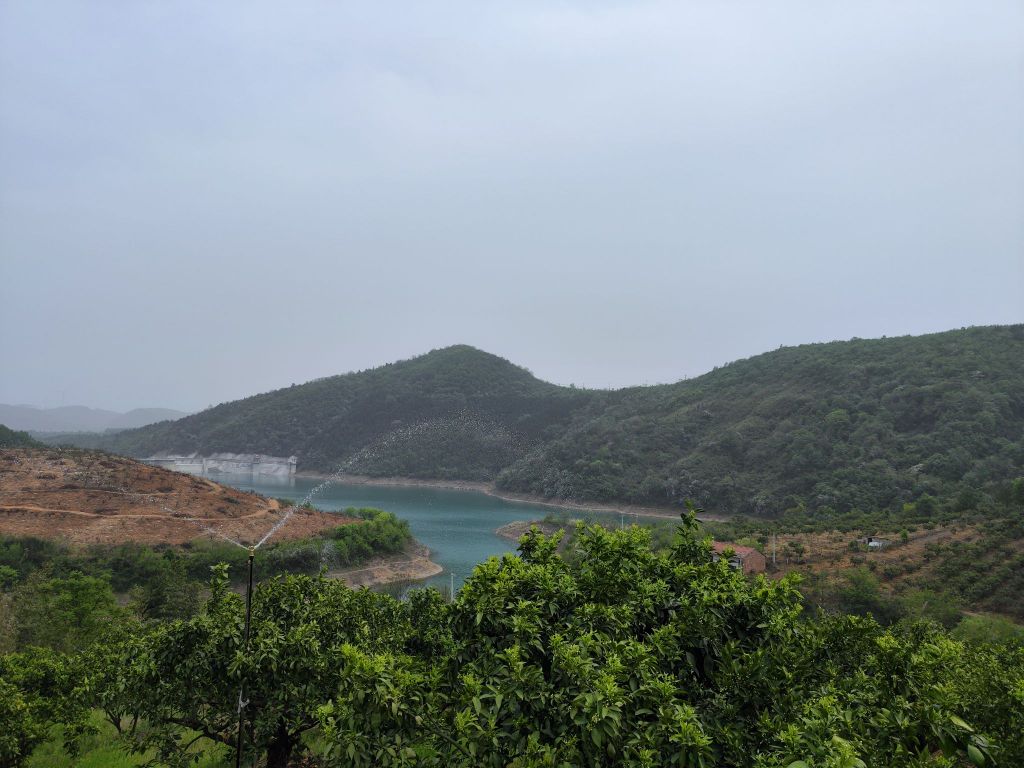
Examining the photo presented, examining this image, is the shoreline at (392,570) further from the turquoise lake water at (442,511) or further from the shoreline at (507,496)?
the shoreline at (507,496)

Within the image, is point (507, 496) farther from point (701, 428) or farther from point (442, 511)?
point (701, 428)

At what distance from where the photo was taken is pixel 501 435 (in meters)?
103

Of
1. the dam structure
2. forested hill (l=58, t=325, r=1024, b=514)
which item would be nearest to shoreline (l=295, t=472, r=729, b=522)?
forested hill (l=58, t=325, r=1024, b=514)

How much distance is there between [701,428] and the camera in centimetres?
7712

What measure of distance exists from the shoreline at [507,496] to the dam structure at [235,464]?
9.06 feet

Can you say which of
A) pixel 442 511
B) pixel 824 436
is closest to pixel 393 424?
pixel 442 511

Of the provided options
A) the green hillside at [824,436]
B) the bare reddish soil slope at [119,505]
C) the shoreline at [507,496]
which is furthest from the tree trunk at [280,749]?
the shoreline at [507,496]

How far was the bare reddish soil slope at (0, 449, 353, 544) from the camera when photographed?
36281 mm

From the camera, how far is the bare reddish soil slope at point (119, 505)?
36.3m

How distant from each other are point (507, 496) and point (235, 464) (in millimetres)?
48955

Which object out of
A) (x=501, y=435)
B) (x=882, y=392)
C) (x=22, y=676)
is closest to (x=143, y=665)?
(x=22, y=676)

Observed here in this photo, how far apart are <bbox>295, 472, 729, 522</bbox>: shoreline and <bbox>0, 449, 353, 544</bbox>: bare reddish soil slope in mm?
31408

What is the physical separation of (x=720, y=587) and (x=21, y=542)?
38.9 metres

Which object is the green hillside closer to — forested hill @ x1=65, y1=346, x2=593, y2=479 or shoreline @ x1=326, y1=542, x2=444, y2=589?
forested hill @ x1=65, y1=346, x2=593, y2=479
